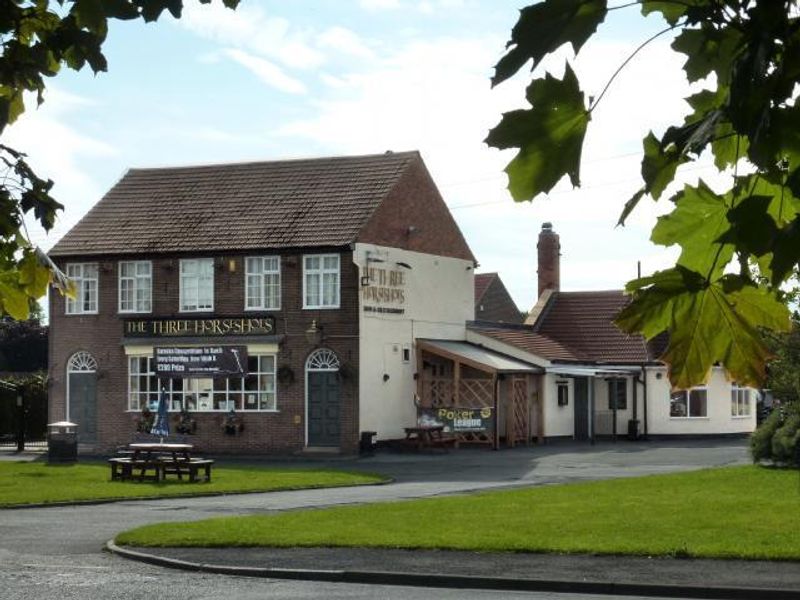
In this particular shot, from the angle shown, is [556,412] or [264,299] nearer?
[264,299]

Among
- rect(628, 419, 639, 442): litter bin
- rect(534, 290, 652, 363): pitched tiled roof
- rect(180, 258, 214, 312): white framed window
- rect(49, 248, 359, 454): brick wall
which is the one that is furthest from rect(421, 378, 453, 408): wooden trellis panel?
rect(534, 290, 652, 363): pitched tiled roof

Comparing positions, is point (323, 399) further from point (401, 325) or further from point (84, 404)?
point (84, 404)

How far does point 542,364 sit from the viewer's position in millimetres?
49562

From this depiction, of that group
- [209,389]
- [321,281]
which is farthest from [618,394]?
[209,389]

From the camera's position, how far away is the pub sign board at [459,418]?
1762 inches

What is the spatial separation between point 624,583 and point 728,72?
1340cm

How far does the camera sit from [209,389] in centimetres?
4616

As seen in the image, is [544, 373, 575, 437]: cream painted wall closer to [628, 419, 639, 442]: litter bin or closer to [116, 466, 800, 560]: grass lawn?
[628, 419, 639, 442]: litter bin

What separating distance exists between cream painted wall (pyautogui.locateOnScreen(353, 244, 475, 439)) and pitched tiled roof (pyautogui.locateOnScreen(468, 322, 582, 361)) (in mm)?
1174

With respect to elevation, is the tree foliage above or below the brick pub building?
below

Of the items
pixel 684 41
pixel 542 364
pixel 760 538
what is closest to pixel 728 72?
pixel 684 41

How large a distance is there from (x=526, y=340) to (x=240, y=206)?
11.8 metres

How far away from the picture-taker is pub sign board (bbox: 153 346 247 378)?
45344 mm

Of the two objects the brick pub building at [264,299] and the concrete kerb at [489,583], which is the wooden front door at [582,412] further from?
the concrete kerb at [489,583]
